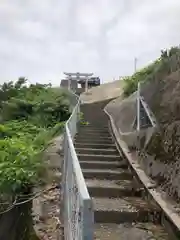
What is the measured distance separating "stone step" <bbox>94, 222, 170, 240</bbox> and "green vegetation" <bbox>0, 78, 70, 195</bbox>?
2056 mm

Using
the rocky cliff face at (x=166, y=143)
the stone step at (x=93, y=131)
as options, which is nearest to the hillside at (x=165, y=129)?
the rocky cliff face at (x=166, y=143)

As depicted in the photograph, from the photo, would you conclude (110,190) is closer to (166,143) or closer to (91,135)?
(166,143)

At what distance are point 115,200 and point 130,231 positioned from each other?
111 cm

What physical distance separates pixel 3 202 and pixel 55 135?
5.87 meters

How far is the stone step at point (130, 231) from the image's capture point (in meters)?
4.66

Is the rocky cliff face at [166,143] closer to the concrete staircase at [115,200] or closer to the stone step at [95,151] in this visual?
the concrete staircase at [115,200]

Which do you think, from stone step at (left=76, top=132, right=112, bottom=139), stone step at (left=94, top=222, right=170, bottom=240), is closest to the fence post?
stone step at (left=94, top=222, right=170, bottom=240)

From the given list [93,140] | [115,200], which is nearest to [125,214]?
[115,200]

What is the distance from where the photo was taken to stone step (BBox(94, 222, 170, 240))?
4664mm

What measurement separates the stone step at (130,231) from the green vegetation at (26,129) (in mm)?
2056

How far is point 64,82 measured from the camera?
3588cm

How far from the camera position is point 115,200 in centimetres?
597

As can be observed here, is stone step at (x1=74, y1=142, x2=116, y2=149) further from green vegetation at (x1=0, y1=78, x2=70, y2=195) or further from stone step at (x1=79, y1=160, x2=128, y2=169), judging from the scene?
stone step at (x1=79, y1=160, x2=128, y2=169)

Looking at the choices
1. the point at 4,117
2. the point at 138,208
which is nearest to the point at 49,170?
the point at 138,208
